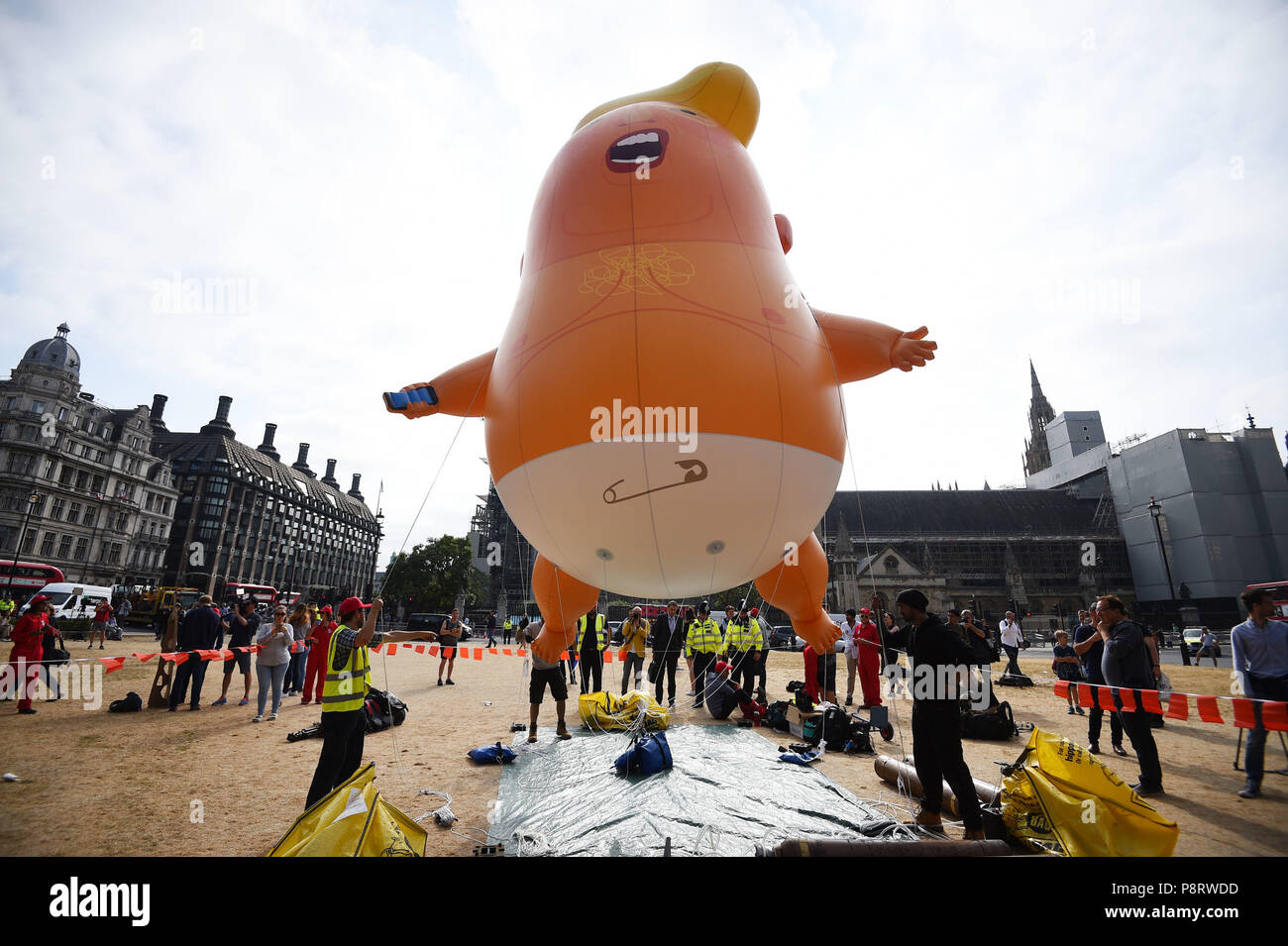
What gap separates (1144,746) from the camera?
222 inches

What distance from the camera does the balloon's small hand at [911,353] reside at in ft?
13.5

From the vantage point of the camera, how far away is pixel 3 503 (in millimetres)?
43719

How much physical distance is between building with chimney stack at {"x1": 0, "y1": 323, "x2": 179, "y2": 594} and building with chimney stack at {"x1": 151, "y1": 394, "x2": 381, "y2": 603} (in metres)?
5.59

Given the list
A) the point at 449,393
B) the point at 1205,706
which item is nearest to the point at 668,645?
the point at 1205,706

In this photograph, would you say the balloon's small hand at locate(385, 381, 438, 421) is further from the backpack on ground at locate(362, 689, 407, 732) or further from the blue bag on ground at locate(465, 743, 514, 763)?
the backpack on ground at locate(362, 689, 407, 732)

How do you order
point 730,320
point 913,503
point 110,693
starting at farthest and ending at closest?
point 913,503
point 110,693
point 730,320

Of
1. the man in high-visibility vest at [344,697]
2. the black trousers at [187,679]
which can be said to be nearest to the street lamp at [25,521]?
the black trousers at [187,679]

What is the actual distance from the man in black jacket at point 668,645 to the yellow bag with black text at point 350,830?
8.25 metres

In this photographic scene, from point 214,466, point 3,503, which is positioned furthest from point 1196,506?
point 214,466

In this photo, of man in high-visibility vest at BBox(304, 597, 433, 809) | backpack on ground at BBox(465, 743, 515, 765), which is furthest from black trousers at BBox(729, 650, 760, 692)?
man in high-visibility vest at BBox(304, 597, 433, 809)

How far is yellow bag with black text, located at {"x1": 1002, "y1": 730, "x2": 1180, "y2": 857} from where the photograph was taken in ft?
12.0

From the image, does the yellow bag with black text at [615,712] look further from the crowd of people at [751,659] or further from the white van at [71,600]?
the white van at [71,600]
